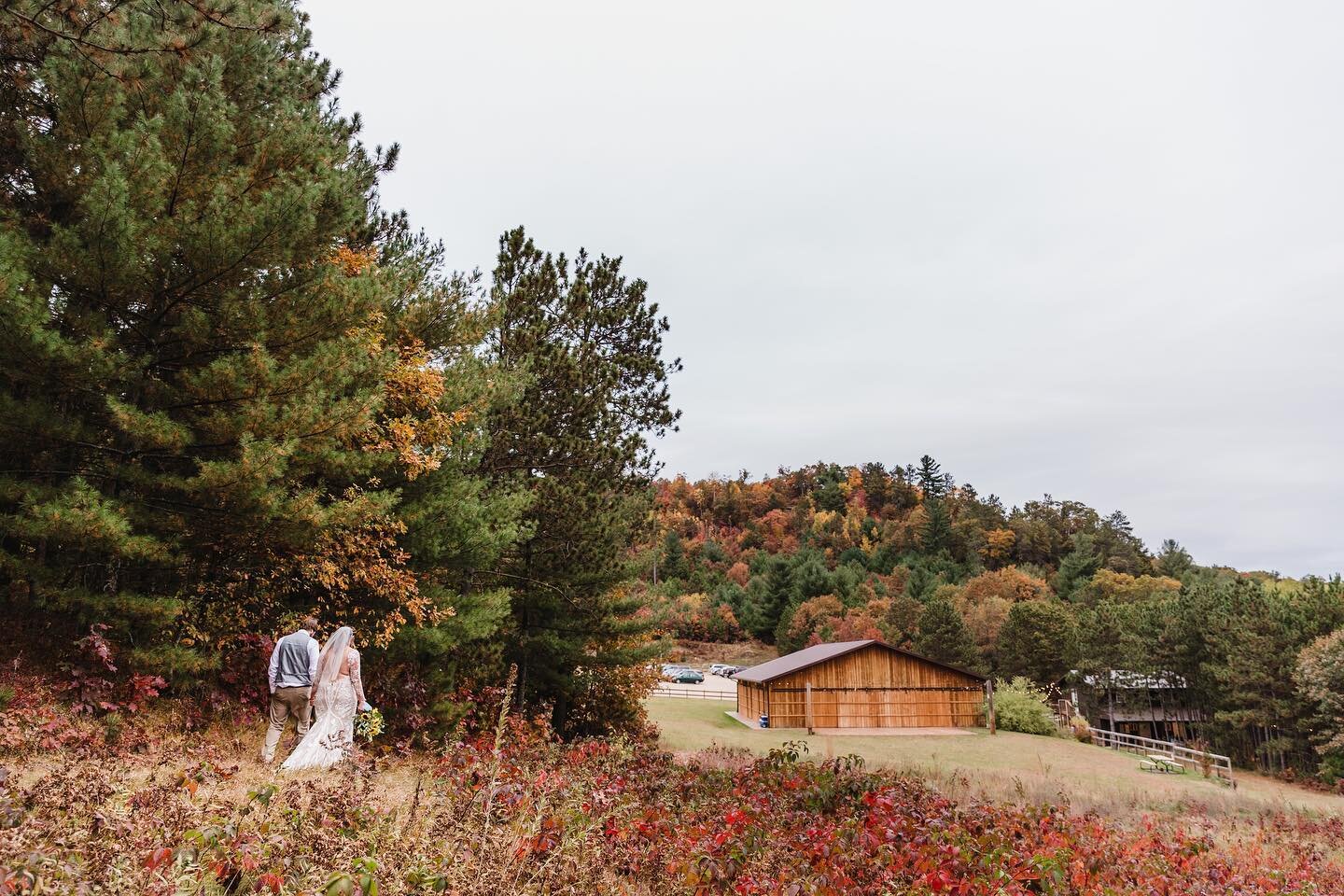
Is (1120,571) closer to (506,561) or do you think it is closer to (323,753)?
(506,561)

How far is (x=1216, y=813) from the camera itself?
51.7ft

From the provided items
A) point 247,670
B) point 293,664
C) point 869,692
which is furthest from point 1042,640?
Result: point 293,664

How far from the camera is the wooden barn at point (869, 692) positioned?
37219mm

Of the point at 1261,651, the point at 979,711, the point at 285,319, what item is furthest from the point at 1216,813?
the point at 1261,651

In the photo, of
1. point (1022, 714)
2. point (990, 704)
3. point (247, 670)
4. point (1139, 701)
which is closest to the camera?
point (247, 670)

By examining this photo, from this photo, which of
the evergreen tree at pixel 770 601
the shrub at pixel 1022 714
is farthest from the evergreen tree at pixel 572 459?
the evergreen tree at pixel 770 601

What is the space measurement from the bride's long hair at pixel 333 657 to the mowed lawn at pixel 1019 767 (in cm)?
857

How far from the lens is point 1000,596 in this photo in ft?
229

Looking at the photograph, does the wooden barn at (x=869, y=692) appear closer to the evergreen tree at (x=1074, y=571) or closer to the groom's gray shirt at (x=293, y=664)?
the groom's gray shirt at (x=293, y=664)

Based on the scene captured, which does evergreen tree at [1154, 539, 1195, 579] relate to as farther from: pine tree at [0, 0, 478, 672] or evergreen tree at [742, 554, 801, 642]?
pine tree at [0, 0, 478, 672]

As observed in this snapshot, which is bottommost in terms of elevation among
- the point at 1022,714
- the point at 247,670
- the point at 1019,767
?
the point at 1022,714

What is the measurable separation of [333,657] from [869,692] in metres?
33.6

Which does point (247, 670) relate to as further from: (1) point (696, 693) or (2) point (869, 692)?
(1) point (696, 693)

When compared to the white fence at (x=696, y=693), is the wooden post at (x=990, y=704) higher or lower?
higher
